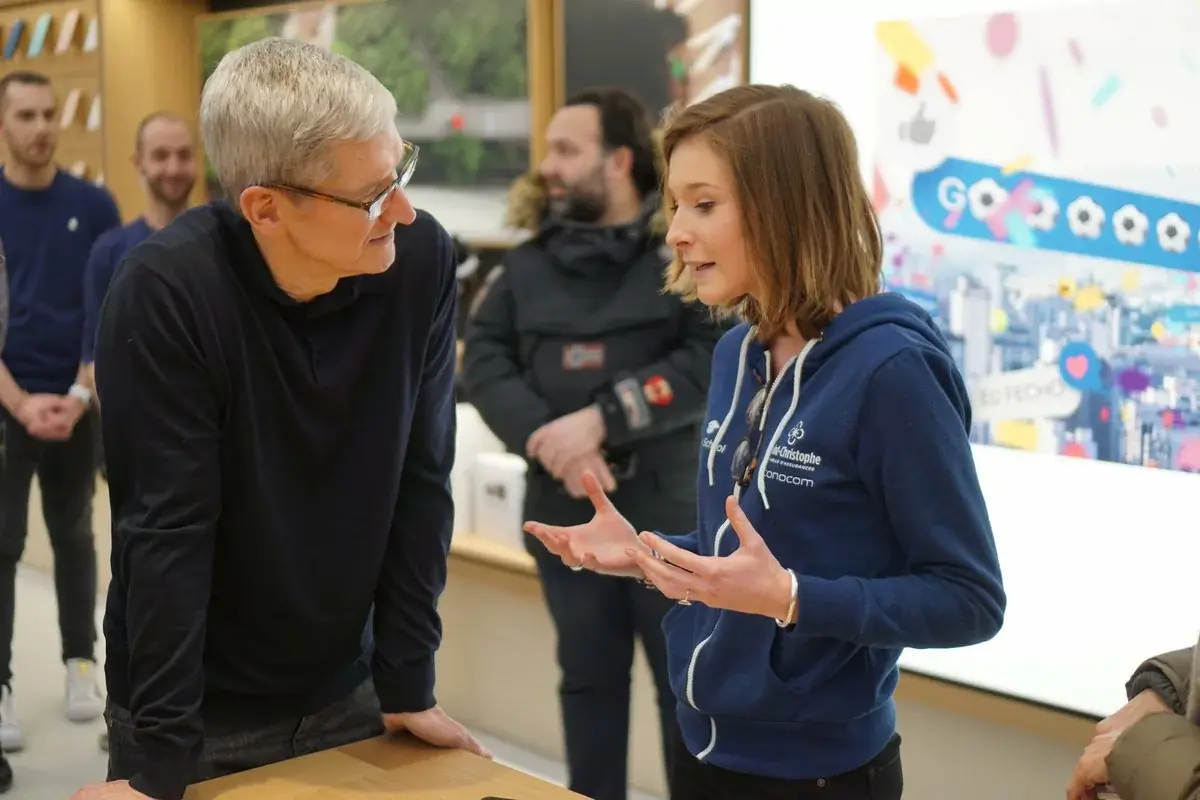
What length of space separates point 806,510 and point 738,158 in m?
0.40

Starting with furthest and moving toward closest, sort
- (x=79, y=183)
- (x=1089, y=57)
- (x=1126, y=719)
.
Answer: (x=79, y=183) → (x=1089, y=57) → (x=1126, y=719)

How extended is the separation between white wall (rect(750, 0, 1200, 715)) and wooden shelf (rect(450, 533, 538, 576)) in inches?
Result: 45.3

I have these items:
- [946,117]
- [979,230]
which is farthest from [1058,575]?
[946,117]

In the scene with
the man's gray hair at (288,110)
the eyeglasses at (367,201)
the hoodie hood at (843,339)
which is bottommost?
the hoodie hood at (843,339)

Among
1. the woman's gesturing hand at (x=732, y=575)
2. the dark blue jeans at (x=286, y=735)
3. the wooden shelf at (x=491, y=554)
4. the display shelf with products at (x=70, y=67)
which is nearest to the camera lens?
the woman's gesturing hand at (x=732, y=575)

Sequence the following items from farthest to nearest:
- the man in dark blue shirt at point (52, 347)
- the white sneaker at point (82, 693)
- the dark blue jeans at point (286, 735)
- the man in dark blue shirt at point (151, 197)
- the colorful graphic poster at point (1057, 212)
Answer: the white sneaker at point (82, 693), the man in dark blue shirt at point (52, 347), the man in dark blue shirt at point (151, 197), the colorful graphic poster at point (1057, 212), the dark blue jeans at point (286, 735)

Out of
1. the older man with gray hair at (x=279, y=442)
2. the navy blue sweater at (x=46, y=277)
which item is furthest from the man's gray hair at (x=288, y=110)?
the navy blue sweater at (x=46, y=277)

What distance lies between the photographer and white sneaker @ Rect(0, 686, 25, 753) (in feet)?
12.2

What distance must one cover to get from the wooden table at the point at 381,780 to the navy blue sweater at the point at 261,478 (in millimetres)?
72

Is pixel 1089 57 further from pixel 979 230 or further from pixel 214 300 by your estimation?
pixel 214 300

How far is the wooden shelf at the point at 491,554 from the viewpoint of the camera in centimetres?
366

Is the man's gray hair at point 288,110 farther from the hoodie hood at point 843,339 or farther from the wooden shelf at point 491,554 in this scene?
the wooden shelf at point 491,554

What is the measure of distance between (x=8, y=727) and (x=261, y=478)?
2.70 metres

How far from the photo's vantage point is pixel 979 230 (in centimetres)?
284
